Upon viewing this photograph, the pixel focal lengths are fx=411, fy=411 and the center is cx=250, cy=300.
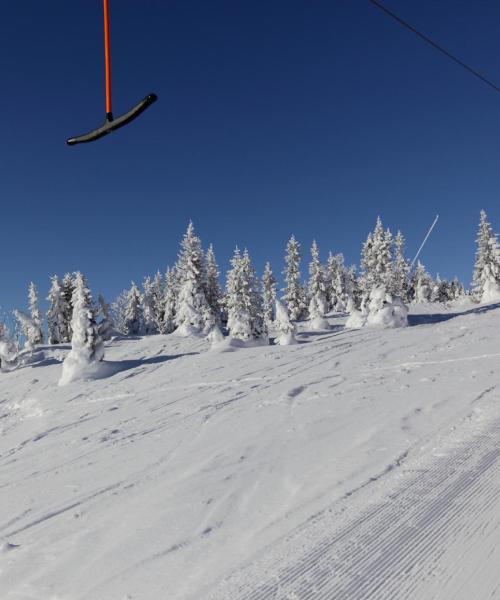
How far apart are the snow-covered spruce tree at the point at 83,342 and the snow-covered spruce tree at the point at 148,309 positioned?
143 ft

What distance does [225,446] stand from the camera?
664 centimetres

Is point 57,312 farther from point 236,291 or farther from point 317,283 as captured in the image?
point 317,283

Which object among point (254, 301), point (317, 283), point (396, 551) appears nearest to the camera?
Answer: point (396, 551)

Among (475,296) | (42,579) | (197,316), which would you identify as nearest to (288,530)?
(42,579)

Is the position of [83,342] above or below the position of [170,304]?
below

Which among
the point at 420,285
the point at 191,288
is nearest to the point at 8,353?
the point at 191,288

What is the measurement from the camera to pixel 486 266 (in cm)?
5016

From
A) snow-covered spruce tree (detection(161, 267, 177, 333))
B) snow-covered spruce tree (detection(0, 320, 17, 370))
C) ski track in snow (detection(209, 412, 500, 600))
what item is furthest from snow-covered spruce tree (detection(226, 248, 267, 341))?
ski track in snow (detection(209, 412, 500, 600))

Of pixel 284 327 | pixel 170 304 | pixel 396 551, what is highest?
pixel 170 304

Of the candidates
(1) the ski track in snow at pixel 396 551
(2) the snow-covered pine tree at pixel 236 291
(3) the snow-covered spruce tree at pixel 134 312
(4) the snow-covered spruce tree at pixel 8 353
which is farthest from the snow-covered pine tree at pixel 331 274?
(1) the ski track in snow at pixel 396 551

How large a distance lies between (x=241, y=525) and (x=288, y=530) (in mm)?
493

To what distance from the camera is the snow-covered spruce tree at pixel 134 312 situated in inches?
2702

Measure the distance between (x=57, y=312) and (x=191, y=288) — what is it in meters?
26.6

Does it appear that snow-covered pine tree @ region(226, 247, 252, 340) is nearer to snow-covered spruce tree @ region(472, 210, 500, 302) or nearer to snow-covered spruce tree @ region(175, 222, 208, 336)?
snow-covered spruce tree @ region(175, 222, 208, 336)
